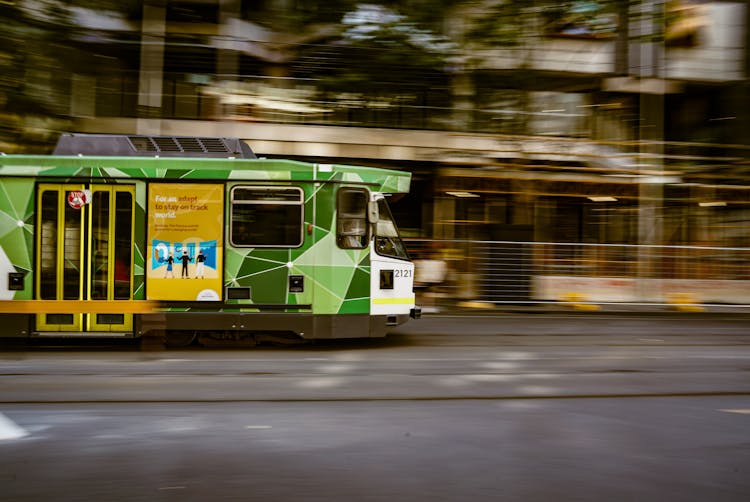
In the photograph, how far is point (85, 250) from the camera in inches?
348

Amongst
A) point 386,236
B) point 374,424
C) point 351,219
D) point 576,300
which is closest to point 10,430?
point 374,424

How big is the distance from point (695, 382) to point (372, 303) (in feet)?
13.1

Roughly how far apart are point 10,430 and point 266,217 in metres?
4.51

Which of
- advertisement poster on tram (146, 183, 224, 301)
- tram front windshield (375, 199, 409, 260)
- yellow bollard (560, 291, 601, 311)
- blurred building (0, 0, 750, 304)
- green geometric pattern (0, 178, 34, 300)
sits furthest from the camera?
yellow bollard (560, 291, 601, 311)

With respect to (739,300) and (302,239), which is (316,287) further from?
(739,300)

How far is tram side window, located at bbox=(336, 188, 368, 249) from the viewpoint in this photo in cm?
920

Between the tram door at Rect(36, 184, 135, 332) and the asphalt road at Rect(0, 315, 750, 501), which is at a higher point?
the tram door at Rect(36, 184, 135, 332)

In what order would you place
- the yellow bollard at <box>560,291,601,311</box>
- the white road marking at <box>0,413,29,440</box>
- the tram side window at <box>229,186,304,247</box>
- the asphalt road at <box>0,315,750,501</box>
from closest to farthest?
the asphalt road at <box>0,315,750,501</box>, the white road marking at <box>0,413,29,440</box>, the tram side window at <box>229,186,304,247</box>, the yellow bollard at <box>560,291,601,311</box>

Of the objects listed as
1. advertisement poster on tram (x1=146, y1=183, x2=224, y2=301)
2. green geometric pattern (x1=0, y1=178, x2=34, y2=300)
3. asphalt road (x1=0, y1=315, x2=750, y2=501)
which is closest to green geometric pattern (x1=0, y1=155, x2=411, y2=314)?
green geometric pattern (x1=0, y1=178, x2=34, y2=300)

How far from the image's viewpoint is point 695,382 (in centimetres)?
741

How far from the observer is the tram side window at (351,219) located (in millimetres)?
9195

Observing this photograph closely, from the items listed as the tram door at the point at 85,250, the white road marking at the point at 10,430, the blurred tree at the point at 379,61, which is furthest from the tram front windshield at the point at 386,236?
the blurred tree at the point at 379,61

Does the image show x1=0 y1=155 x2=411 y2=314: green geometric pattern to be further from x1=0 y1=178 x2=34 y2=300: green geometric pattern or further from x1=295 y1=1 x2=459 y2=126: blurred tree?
x1=295 y1=1 x2=459 y2=126: blurred tree

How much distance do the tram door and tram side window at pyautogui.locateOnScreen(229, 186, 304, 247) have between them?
4.41 ft
